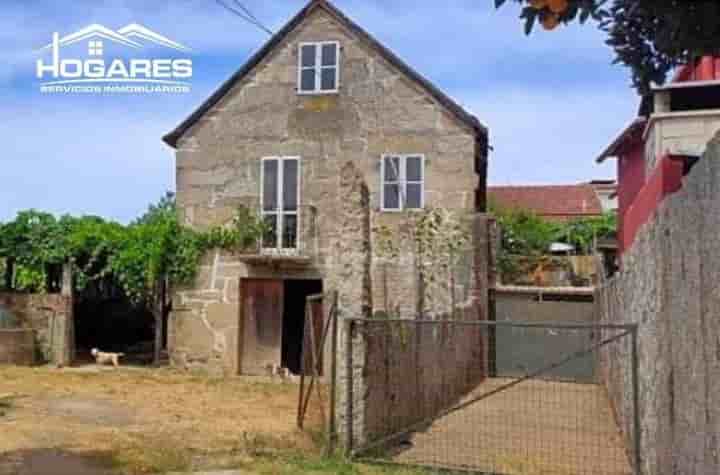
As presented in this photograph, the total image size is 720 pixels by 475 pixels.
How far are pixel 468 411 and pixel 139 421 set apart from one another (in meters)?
4.97

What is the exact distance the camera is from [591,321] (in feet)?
63.5

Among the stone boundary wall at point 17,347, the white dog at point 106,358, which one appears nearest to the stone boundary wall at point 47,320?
the stone boundary wall at point 17,347

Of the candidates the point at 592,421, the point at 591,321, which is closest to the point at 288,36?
the point at 591,321

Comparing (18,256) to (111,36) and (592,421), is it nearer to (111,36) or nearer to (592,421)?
(111,36)

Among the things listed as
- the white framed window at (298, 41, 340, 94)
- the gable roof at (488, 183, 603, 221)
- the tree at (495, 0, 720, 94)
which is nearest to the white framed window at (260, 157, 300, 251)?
the white framed window at (298, 41, 340, 94)

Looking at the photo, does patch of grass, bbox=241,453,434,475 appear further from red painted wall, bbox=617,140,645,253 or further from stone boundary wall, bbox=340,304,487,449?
red painted wall, bbox=617,140,645,253

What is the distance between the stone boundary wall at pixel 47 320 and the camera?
2028cm

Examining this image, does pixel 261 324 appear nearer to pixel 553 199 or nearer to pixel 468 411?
pixel 468 411

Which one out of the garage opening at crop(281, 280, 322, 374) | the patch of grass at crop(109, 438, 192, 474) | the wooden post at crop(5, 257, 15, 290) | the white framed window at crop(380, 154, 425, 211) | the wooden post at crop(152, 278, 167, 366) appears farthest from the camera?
the wooden post at crop(5, 257, 15, 290)

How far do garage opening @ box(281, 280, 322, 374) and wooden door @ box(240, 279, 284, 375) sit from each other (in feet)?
1.47

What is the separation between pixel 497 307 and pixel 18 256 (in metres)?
12.1

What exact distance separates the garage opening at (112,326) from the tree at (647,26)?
2020cm

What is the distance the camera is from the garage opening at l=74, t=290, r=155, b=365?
23.0 metres

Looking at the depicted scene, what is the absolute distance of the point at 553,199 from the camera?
39062 millimetres
